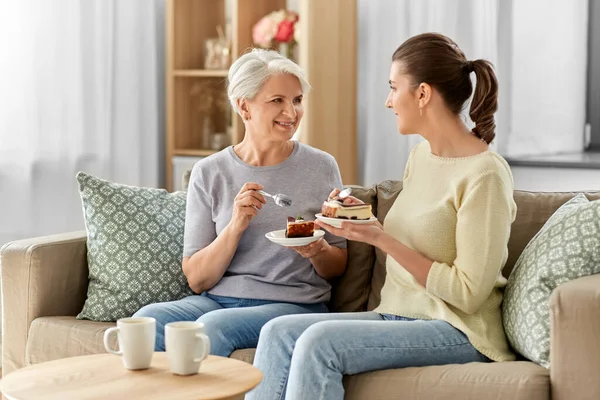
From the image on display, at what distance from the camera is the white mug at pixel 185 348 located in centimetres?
175

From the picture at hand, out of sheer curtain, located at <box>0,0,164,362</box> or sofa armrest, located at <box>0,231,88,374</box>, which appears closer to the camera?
sofa armrest, located at <box>0,231,88,374</box>

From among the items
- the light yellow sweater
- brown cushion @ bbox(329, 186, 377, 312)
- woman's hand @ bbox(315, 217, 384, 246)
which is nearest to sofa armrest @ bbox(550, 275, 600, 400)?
the light yellow sweater

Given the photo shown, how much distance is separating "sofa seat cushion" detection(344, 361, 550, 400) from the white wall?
1.63 metres

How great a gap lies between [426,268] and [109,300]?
0.96 m

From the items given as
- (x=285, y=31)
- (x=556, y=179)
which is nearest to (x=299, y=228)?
(x=556, y=179)

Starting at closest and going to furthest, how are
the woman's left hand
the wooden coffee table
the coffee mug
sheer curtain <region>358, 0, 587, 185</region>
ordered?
the wooden coffee table < the coffee mug < the woman's left hand < sheer curtain <region>358, 0, 587, 185</region>

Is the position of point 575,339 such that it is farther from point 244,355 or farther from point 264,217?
point 264,217

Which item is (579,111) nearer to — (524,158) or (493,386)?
(524,158)

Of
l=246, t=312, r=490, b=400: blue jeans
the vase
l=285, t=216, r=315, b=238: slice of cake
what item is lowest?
l=246, t=312, r=490, b=400: blue jeans

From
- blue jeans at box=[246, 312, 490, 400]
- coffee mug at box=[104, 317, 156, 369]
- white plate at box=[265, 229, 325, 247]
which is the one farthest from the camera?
white plate at box=[265, 229, 325, 247]

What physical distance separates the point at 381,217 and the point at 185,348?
1.05 meters

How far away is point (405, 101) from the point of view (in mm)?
2262

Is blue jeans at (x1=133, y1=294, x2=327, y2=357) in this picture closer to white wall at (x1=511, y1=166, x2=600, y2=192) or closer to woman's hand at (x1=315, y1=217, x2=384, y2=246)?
woman's hand at (x1=315, y1=217, x2=384, y2=246)

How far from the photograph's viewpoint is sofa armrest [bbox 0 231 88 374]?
2.65m
